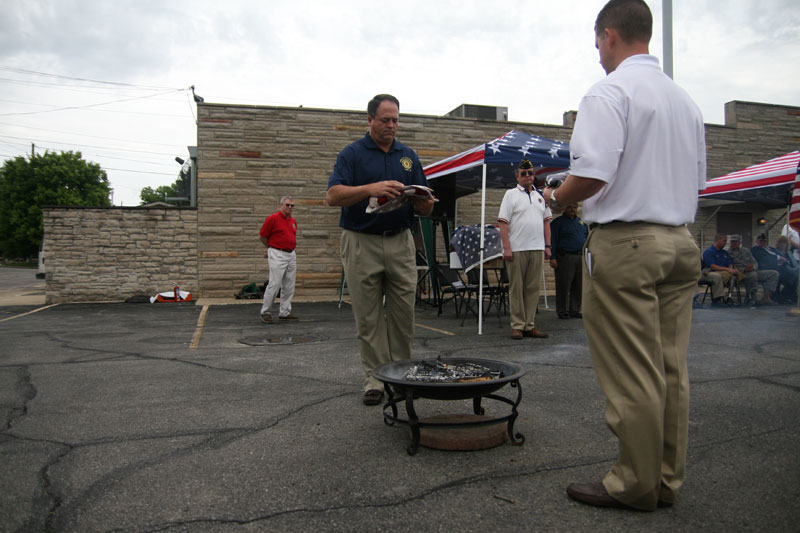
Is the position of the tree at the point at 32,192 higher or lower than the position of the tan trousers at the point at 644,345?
higher

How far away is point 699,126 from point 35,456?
3.66m

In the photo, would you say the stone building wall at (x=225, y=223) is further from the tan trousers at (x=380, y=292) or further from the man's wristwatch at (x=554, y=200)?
the man's wristwatch at (x=554, y=200)

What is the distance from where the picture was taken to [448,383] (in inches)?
111

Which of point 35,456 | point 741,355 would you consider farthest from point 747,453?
point 35,456

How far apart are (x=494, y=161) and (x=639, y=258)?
5.60 meters

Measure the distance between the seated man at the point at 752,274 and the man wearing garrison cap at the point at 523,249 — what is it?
23.6 ft

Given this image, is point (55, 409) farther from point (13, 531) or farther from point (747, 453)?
point (747, 453)

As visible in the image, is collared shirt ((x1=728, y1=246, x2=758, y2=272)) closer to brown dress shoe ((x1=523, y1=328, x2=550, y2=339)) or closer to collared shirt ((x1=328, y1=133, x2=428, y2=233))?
brown dress shoe ((x1=523, y1=328, x2=550, y2=339))

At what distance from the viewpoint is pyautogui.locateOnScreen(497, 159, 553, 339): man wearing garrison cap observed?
6.91 meters

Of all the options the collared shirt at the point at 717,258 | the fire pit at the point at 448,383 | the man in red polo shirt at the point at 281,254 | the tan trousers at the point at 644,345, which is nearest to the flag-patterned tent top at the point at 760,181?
the collared shirt at the point at 717,258

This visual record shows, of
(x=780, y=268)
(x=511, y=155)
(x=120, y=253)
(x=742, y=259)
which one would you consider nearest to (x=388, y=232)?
(x=511, y=155)

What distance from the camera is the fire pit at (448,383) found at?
2.83m

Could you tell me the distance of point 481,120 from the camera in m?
14.4

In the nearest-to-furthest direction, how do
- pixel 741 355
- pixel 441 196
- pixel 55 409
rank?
1. pixel 55 409
2. pixel 741 355
3. pixel 441 196
